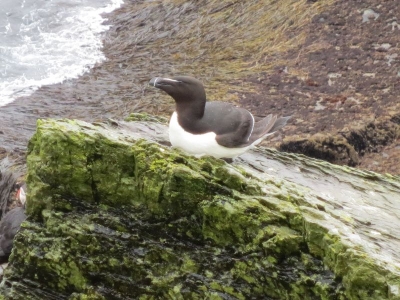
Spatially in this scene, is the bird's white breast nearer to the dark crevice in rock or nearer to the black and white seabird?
the black and white seabird

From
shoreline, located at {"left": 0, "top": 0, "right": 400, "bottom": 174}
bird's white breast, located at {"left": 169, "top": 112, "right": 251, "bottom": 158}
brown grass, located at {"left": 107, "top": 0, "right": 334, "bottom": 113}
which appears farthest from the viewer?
brown grass, located at {"left": 107, "top": 0, "right": 334, "bottom": 113}

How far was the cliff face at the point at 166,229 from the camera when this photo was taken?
5.46 meters

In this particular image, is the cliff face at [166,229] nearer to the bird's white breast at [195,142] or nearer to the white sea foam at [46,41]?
the bird's white breast at [195,142]

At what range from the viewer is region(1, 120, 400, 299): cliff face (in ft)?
17.9

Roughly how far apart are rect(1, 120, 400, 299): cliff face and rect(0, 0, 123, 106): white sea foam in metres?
6.32

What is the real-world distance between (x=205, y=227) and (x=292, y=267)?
741 millimetres

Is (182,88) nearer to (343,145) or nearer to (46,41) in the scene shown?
(343,145)

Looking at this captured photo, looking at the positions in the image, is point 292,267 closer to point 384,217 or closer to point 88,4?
point 384,217

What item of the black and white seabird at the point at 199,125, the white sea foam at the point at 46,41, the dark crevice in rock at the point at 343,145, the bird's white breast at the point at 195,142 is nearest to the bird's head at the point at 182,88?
the black and white seabird at the point at 199,125

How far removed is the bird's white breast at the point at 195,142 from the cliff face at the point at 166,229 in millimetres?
258

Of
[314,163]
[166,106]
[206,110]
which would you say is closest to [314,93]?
[166,106]

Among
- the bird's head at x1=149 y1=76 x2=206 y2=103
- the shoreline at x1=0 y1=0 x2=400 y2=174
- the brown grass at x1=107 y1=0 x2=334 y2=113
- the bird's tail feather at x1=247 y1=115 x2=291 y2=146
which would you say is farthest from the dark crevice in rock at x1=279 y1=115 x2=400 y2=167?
the bird's head at x1=149 y1=76 x2=206 y2=103

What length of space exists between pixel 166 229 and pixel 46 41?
9387 millimetres

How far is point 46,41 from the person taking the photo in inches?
573
